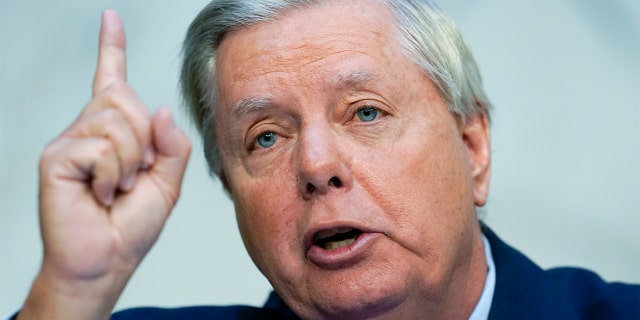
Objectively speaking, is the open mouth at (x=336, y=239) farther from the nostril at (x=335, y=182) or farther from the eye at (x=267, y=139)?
the eye at (x=267, y=139)

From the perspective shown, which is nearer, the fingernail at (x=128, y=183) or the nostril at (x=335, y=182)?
the fingernail at (x=128, y=183)

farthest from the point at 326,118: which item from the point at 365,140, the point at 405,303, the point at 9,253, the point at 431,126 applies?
the point at 9,253

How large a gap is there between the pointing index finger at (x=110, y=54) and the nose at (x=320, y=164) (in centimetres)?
46

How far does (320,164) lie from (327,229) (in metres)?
0.15

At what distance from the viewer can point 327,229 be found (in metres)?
2.22

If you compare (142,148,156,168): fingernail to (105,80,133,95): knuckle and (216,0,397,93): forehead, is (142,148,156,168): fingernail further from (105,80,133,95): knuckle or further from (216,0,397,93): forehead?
(216,0,397,93): forehead

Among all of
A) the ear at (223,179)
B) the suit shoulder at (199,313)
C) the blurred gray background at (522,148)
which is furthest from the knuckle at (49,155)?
the blurred gray background at (522,148)

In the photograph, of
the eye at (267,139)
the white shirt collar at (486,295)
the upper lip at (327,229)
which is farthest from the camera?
the white shirt collar at (486,295)

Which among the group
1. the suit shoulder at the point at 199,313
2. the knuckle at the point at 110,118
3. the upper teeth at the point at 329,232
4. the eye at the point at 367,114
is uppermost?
the knuckle at the point at 110,118

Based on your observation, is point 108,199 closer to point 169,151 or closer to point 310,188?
point 169,151

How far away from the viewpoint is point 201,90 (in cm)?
271

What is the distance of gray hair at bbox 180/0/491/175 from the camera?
2457mm

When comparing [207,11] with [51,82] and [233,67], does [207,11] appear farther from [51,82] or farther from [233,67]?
[51,82]

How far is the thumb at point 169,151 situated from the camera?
1908 mm
